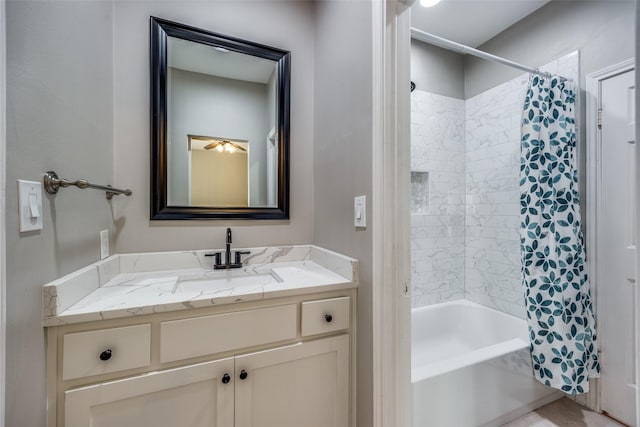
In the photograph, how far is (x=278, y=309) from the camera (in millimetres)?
1027

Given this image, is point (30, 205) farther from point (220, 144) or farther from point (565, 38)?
point (565, 38)

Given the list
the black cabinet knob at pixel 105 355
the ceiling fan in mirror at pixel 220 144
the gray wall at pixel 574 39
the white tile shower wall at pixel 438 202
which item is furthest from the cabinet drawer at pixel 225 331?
the gray wall at pixel 574 39

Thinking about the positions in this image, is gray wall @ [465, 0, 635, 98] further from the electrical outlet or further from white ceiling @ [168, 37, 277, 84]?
the electrical outlet

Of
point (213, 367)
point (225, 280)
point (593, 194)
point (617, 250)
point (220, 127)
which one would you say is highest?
point (220, 127)

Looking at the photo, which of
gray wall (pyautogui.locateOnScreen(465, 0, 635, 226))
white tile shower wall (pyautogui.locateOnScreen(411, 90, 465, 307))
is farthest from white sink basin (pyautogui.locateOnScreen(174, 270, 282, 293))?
gray wall (pyautogui.locateOnScreen(465, 0, 635, 226))

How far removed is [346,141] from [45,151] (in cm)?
103

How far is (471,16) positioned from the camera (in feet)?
6.38

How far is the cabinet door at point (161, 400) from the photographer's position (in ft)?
2.60

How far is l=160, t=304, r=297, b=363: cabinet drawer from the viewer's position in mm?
883

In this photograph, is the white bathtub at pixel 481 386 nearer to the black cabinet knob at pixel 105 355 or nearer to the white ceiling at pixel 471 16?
the black cabinet knob at pixel 105 355

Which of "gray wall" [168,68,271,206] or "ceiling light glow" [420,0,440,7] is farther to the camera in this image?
"ceiling light glow" [420,0,440,7]

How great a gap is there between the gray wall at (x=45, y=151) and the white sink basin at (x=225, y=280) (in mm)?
371

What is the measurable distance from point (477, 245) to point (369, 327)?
1.69 meters

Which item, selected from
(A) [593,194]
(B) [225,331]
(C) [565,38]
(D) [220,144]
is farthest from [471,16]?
(B) [225,331]
